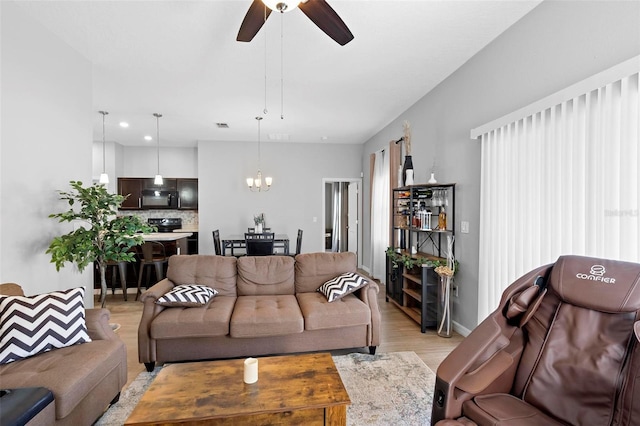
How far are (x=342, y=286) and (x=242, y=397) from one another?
1578 millimetres

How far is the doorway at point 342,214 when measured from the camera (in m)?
Result: 7.42

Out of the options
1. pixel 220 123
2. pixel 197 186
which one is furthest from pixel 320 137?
pixel 197 186

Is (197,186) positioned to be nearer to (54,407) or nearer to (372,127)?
(372,127)

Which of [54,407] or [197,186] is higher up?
[197,186]

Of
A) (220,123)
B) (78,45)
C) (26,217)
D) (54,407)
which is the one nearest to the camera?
(54,407)

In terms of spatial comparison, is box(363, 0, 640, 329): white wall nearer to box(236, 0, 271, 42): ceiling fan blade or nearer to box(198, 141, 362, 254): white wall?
box(236, 0, 271, 42): ceiling fan blade

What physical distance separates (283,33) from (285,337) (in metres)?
2.66

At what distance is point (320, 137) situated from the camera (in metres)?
6.65

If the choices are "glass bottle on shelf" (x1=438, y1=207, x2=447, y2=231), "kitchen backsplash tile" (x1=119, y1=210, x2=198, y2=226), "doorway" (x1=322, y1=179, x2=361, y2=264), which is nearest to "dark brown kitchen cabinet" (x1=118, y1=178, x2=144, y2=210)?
"kitchen backsplash tile" (x1=119, y1=210, x2=198, y2=226)

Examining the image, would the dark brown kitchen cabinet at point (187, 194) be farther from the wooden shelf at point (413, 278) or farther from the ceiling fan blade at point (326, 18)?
the ceiling fan blade at point (326, 18)

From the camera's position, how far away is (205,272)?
10.6ft

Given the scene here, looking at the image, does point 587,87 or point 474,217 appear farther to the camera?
point 474,217

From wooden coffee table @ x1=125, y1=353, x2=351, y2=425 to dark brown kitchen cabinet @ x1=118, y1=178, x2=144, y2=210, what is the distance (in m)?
6.32

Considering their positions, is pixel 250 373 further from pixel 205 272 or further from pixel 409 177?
pixel 409 177
